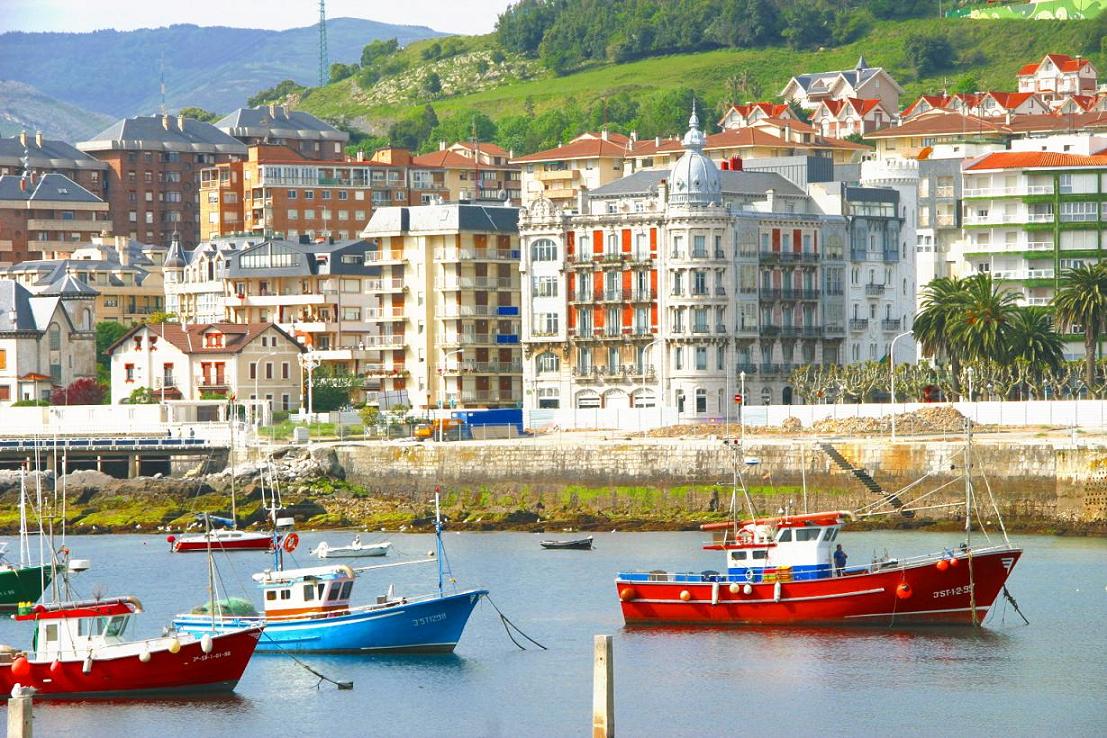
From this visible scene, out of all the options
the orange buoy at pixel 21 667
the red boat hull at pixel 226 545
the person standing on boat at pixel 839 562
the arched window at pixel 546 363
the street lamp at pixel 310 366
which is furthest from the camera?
the street lamp at pixel 310 366

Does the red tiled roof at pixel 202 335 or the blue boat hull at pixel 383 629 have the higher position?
the red tiled roof at pixel 202 335

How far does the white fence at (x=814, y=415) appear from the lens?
380ft

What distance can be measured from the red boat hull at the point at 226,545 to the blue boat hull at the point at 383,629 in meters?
32.6

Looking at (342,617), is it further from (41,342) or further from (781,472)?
(41,342)

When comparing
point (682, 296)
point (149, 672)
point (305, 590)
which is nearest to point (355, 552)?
point (305, 590)

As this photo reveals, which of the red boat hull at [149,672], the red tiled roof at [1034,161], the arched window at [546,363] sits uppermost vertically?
the red tiled roof at [1034,161]

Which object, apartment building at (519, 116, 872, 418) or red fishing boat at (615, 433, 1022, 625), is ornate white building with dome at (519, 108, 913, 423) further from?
red fishing boat at (615, 433, 1022, 625)

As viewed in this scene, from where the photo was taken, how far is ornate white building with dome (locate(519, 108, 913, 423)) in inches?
5379

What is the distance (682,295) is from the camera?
448 ft

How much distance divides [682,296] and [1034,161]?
97.8 feet

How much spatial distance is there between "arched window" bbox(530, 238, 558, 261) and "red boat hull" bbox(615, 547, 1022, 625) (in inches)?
2563

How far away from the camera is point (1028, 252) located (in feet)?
502

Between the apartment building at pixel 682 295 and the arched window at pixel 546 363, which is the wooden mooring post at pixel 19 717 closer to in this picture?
the apartment building at pixel 682 295

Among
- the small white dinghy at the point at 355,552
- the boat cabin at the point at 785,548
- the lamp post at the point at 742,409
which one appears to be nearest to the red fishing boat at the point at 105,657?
the boat cabin at the point at 785,548
